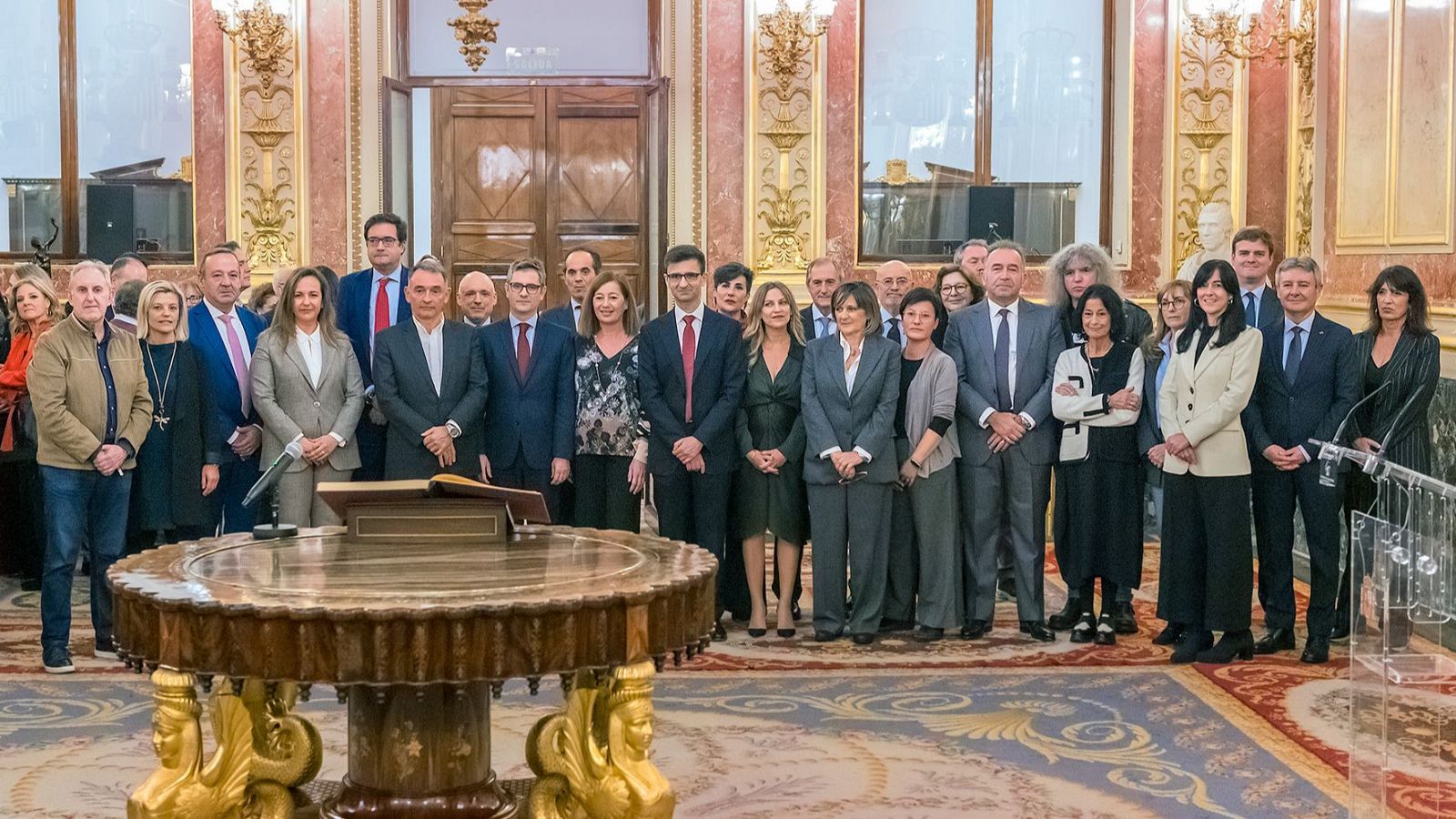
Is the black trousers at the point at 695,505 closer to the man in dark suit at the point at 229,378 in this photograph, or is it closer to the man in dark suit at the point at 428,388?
the man in dark suit at the point at 428,388

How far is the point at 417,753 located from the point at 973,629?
3.67 metres

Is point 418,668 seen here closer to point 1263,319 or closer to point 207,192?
point 1263,319

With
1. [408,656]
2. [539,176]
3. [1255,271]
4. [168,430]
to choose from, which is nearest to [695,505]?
[168,430]

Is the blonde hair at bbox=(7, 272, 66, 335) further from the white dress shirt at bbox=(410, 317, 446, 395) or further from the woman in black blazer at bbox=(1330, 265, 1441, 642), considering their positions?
the woman in black blazer at bbox=(1330, 265, 1441, 642)

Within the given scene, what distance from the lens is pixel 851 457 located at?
7.10m

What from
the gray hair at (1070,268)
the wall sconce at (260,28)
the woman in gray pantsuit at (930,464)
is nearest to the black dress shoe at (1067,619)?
the woman in gray pantsuit at (930,464)

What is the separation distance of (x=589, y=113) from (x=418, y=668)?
962 centimetres

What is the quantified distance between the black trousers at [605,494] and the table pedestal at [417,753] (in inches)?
118

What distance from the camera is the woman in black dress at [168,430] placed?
7.04m

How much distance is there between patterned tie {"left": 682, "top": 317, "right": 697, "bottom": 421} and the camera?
7.26 metres

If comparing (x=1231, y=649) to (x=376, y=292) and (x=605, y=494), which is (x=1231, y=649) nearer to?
(x=605, y=494)

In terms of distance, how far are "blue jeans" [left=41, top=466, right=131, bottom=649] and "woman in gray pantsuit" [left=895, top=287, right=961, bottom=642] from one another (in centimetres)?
319

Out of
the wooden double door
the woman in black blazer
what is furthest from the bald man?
the wooden double door

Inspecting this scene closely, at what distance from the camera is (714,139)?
37.7 ft
